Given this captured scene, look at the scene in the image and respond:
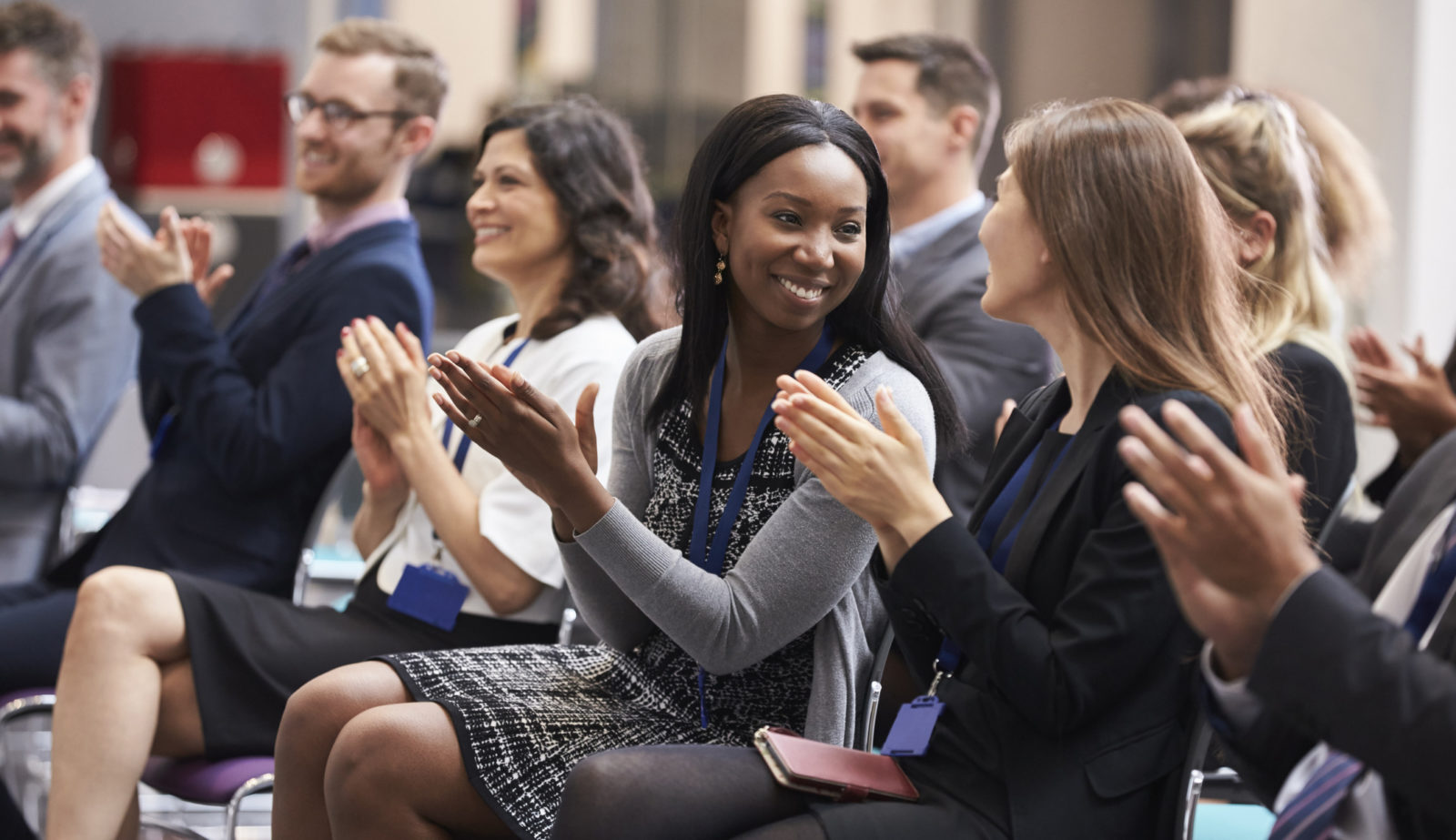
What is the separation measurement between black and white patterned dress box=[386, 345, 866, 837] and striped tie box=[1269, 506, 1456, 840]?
2.29ft

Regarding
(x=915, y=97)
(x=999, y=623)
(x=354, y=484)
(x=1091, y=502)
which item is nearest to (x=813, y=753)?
(x=999, y=623)

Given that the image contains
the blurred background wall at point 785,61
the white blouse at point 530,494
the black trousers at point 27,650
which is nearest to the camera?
the white blouse at point 530,494

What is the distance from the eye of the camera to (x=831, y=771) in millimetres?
1543

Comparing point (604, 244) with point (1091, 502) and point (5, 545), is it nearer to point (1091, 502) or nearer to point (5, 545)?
point (1091, 502)

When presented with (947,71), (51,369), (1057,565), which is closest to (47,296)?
(51,369)

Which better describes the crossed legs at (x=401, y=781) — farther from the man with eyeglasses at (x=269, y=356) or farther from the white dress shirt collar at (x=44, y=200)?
the white dress shirt collar at (x=44, y=200)

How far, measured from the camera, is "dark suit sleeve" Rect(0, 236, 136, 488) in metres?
3.01

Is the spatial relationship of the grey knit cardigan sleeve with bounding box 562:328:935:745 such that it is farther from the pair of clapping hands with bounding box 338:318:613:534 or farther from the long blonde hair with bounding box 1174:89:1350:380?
the long blonde hair with bounding box 1174:89:1350:380

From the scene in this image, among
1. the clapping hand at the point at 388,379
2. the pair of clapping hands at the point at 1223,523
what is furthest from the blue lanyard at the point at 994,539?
the clapping hand at the point at 388,379

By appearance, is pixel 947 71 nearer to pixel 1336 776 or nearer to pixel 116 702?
pixel 116 702

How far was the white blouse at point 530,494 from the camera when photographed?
89.0 inches

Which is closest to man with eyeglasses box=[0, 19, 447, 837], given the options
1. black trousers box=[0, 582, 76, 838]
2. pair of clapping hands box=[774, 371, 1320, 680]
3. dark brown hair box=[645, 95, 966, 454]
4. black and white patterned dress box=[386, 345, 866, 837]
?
black trousers box=[0, 582, 76, 838]

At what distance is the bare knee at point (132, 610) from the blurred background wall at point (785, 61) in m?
1.15

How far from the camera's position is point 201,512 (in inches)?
105
